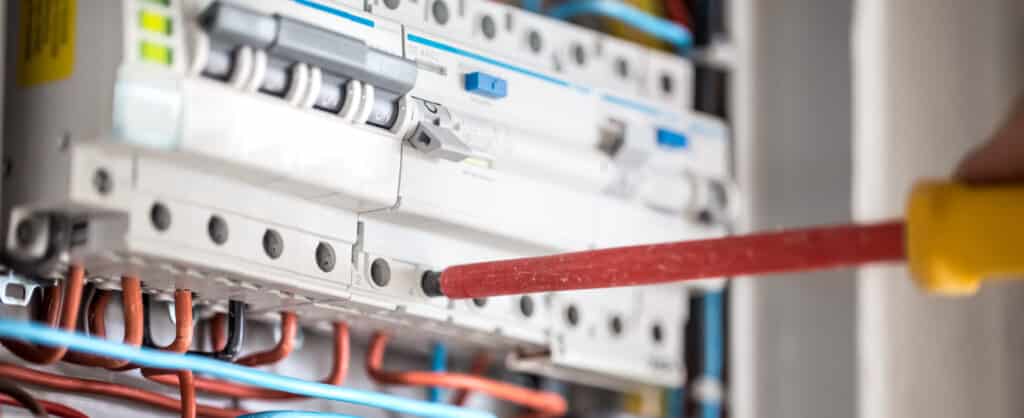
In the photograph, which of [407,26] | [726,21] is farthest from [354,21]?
[726,21]

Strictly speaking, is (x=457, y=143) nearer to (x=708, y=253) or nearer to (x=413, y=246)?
(x=413, y=246)

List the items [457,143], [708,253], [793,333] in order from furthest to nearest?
[793,333]
[457,143]
[708,253]

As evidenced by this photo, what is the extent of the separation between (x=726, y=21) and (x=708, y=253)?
88 centimetres

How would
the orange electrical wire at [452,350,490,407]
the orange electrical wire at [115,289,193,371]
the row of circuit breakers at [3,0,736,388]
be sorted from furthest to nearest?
the orange electrical wire at [452,350,490,407] < the orange electrical wire at [115,289,193,371] < the row of circuit breakers at [3,0,736,388]

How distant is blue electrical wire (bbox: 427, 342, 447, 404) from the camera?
175 centimetres

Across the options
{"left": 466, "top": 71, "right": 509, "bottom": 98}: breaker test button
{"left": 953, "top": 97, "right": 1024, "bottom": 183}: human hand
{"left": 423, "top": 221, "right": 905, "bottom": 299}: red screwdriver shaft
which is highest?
{"left": 466, "top": 71, "right": 509, "bottom": 98}: breaker test button

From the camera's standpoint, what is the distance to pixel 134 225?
4.08ft

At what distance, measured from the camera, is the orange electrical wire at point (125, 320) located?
1341 mm

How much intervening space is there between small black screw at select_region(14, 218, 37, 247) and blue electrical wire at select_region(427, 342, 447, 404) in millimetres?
586

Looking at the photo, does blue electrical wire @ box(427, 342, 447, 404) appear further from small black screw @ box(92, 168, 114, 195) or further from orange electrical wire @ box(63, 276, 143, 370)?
small black screw @ box(92, 168, 114, 195)

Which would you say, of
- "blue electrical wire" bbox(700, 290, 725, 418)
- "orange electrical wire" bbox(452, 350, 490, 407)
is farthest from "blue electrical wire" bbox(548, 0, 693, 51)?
"orange electrical wire" bbox(452, 350, 490, 407)

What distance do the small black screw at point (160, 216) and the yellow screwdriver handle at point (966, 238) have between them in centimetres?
64

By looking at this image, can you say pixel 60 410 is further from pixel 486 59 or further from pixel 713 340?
pixel 713 340

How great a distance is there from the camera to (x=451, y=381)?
5.39 feet
